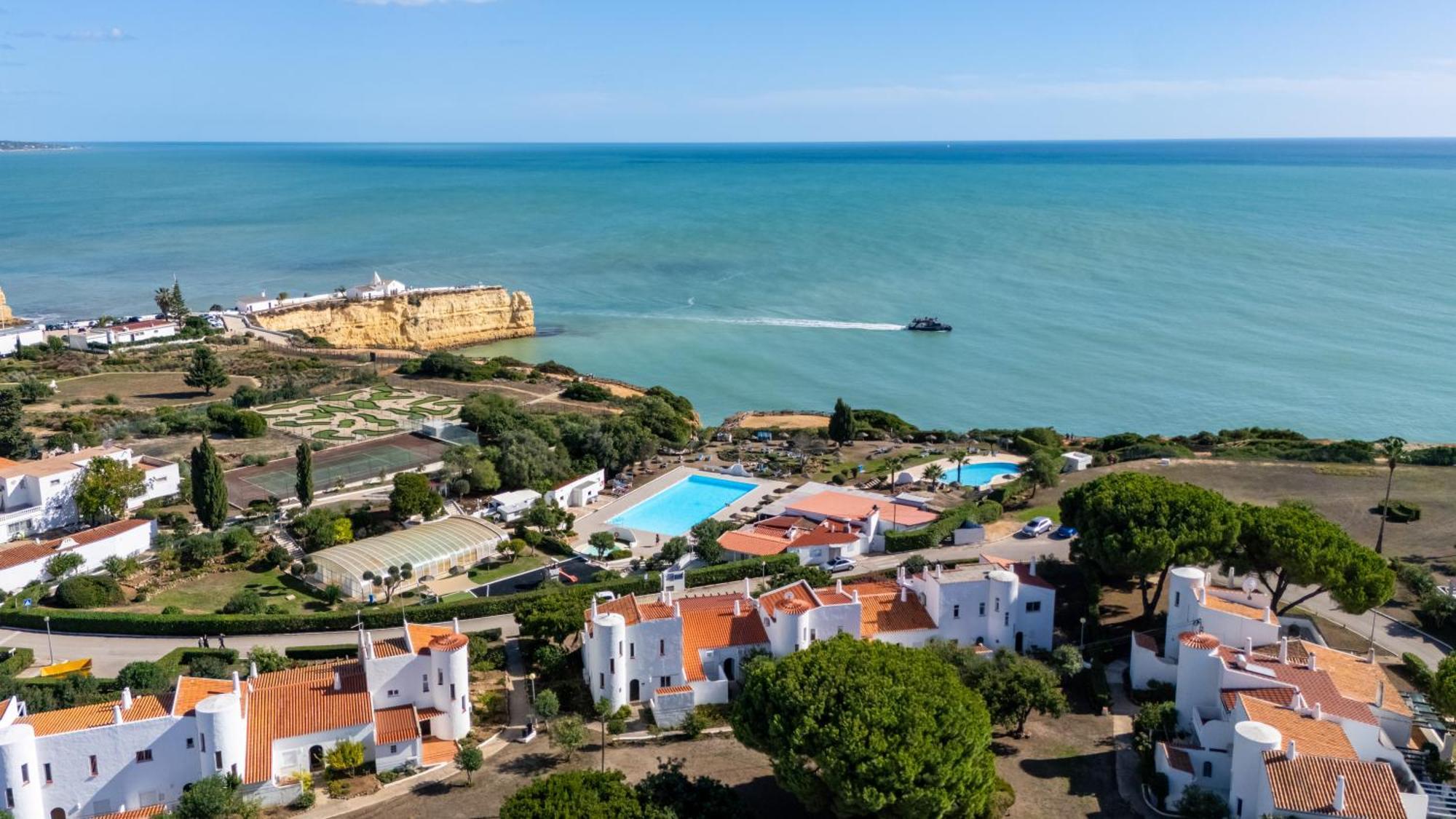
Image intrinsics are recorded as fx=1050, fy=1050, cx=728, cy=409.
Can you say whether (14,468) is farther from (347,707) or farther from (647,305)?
(647,305)

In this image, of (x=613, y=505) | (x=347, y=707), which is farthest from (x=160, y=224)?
(x=347, y=707)

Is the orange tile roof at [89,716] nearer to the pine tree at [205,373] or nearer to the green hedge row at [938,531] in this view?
the green hedge row at [938,531]

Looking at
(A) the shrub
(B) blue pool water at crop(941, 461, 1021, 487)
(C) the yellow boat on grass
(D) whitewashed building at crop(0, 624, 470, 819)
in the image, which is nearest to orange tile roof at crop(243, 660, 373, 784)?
(D) whitewashed building at crop(0, 624, 470, 819)

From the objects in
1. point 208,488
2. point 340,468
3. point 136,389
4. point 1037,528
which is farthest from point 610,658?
point 136,389

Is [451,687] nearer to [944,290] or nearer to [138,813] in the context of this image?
[138,813]

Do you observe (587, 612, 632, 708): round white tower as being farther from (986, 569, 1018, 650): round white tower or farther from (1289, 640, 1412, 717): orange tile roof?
(1289, 640, 1412, 717): orange tile roof

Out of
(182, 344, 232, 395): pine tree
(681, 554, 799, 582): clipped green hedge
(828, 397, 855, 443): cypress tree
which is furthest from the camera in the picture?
(182, 344, 232, 395): pine tree
